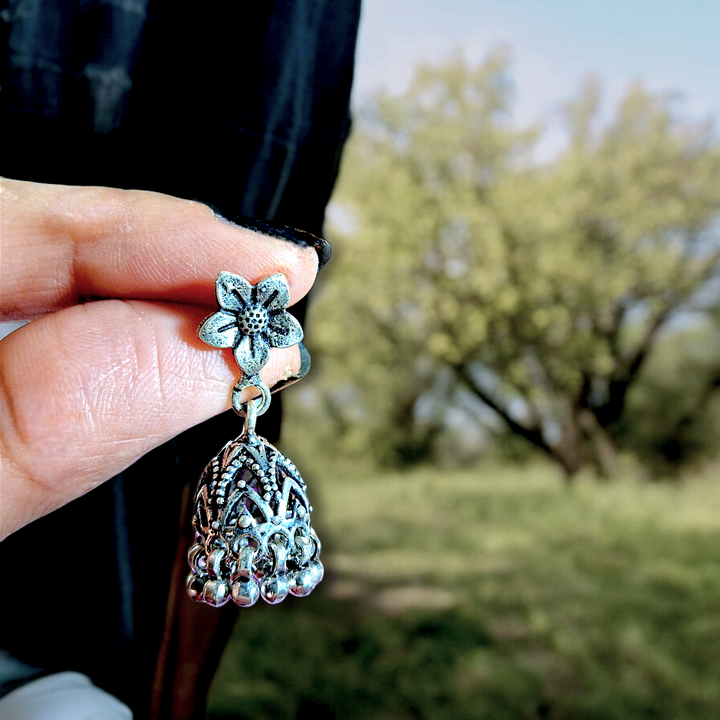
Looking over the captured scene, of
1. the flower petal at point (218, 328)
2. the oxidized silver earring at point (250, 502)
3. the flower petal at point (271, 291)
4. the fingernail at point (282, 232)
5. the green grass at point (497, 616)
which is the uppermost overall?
the fingernail at point (282, 232)

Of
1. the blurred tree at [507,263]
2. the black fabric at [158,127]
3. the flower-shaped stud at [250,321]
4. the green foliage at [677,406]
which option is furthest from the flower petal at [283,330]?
the green foliage at [677,406]

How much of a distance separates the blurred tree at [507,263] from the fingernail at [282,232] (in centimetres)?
298

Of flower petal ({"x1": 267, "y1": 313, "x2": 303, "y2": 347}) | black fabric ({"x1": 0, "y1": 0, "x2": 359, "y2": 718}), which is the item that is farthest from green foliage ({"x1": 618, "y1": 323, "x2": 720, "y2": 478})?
flower petal ({"x1": 267, "y1": 313, "x2": 303, "y2": 347})

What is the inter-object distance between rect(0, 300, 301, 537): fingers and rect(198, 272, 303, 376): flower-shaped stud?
0.02 meters

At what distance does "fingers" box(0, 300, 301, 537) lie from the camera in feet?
1.65

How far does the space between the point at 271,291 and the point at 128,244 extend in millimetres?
116

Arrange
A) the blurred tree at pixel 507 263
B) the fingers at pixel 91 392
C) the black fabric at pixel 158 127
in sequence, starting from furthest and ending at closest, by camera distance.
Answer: the blurred tree at pixel 507 263 < the black fabric at pixel 158 127 < the fingers at pixel 91 392

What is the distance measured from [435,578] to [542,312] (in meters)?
1.57

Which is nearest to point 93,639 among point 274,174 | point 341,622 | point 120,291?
point 120,291

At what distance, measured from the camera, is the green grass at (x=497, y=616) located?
1.85 m

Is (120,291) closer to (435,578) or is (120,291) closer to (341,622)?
(341,622)

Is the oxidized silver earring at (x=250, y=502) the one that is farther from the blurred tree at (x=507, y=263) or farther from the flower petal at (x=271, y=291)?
the blurred tree at (x=507, y=263)

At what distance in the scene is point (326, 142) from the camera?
73 centimetres

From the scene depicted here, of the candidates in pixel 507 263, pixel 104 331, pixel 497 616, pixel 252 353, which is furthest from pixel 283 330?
pixel 507 263
